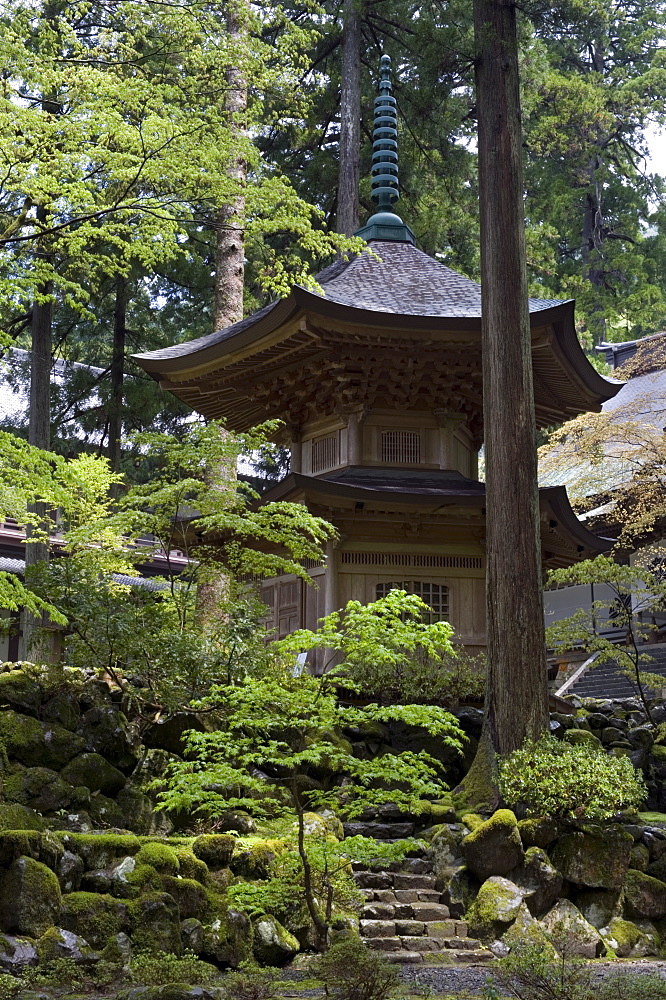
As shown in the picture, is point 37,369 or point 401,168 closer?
point 37,369

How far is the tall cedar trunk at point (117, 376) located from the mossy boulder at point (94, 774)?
1193 centimetres

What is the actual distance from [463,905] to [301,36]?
13755 millimetres

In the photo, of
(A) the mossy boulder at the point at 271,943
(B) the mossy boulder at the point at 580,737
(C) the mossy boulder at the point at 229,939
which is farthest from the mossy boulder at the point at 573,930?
(B) the mossy boulder at the point at 580,737

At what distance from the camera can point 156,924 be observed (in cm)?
809

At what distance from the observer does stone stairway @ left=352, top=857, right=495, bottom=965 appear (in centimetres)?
901

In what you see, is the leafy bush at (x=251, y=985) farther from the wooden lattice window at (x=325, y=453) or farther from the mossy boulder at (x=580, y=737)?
the wooden lattice window at (x=325, y=453)

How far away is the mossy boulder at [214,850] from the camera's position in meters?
9.04

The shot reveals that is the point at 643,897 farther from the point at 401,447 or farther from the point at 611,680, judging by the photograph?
the point at 611,680

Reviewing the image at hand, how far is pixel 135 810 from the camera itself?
9789mm

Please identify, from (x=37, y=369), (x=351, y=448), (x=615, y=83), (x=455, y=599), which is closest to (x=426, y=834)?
(x=455, y=599)

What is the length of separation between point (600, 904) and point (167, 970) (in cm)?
475

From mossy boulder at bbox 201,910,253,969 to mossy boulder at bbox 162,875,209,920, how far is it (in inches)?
5.9

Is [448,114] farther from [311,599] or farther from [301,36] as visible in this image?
[311,599]

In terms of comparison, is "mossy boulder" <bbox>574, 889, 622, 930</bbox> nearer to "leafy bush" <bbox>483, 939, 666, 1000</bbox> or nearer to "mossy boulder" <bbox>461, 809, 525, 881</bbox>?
"mossy boulder" <bbox>461, 809, 525, 881</bbox>
